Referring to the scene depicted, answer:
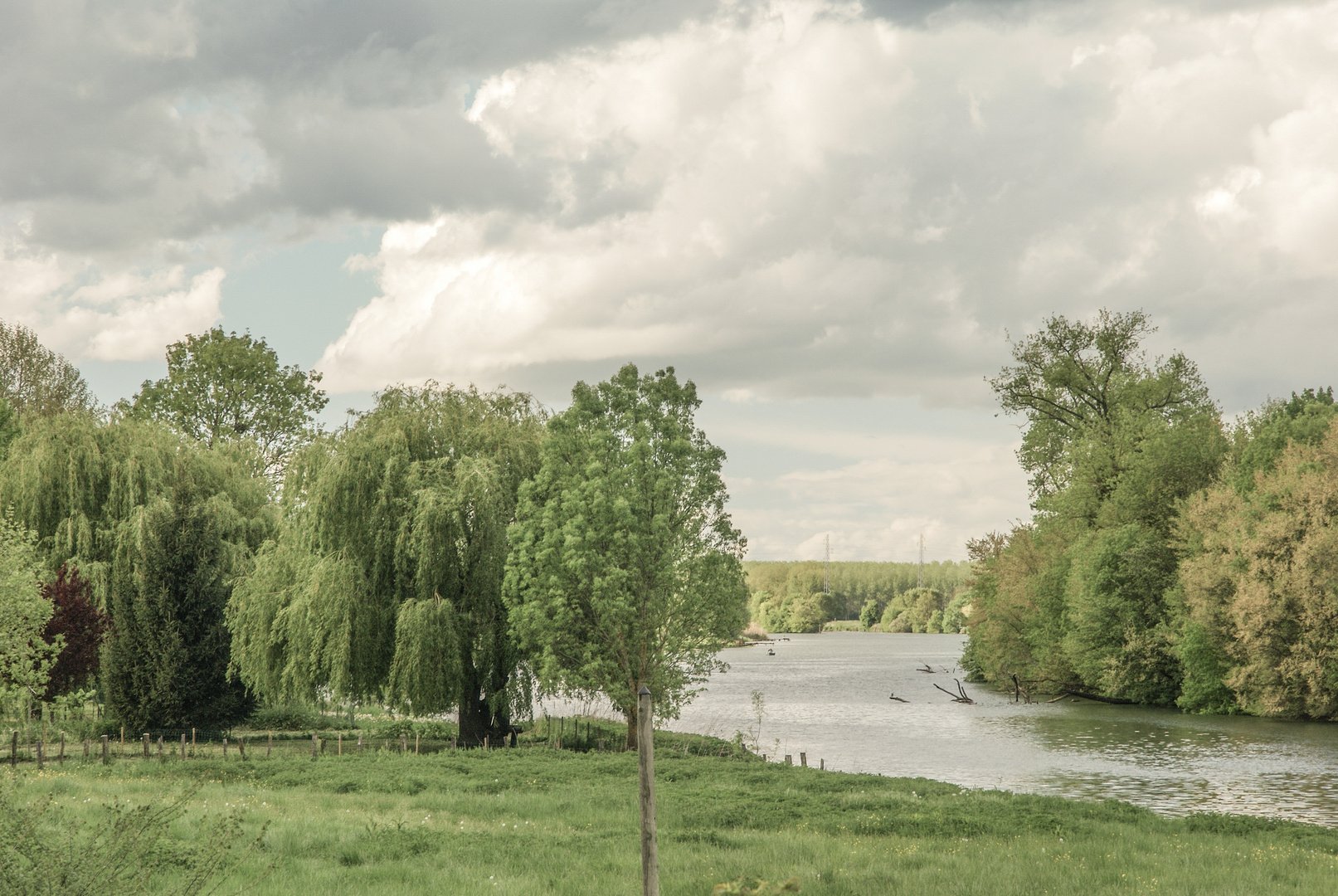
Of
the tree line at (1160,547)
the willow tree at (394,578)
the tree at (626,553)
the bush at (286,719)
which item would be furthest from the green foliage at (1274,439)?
the bush at (286,719)

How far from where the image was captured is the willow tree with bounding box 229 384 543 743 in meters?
32.8

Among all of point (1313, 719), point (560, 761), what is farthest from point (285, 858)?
point (1313, 719)

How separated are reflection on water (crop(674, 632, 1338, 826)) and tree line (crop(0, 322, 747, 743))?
9.37 meters

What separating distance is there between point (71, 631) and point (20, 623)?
4840 millimetres

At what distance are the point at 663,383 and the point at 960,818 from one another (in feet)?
64.5

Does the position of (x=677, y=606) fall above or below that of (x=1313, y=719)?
above

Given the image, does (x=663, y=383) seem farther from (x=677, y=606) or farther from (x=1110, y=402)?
(x=1110, y=402)

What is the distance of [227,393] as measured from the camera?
60.5 m

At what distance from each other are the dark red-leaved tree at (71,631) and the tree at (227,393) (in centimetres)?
2533

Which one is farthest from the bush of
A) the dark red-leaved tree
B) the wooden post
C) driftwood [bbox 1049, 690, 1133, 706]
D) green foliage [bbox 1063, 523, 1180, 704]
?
driftwood [bbox 1049, 690, 1133, 706]

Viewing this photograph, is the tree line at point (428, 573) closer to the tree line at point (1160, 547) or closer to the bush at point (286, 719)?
the bush at point (286, 719)

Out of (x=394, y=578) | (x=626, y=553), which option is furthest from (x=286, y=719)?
(x=626, y=553)

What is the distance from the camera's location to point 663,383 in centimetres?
3588

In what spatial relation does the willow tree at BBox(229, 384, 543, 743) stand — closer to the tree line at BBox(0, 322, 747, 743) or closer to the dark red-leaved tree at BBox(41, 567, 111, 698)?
the tree line at BBox(0, 322, 747, 743)
